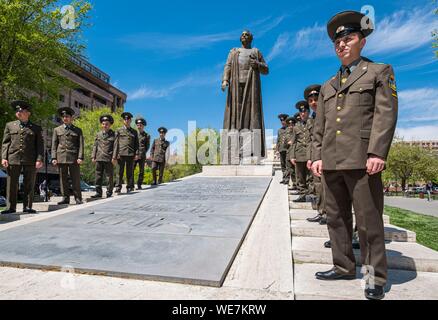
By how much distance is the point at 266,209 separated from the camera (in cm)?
520

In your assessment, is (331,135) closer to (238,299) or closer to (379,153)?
(379,153)

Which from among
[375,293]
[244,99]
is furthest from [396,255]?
[244,99]

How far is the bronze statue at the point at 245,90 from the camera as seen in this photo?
1122 cm

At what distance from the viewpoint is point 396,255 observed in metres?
3.09

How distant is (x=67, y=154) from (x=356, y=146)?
6437 millimetres

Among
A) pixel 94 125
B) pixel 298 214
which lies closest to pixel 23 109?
pixel 298 214

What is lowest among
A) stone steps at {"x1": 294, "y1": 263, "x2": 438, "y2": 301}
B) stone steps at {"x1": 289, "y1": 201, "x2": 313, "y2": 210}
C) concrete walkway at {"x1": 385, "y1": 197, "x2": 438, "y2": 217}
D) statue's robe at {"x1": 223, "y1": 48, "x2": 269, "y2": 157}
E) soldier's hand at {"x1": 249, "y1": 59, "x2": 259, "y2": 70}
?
concrete walkway at {"x1": 385, "y1": 197, "x2": 438, "y2": 217}

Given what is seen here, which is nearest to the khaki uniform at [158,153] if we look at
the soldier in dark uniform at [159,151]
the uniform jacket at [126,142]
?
the soldier in dark uniform at [159,151]

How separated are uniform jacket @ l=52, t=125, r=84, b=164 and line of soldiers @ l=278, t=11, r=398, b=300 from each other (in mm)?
5902

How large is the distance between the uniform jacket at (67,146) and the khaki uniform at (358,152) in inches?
236

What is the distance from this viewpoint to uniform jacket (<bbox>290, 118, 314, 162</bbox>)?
627 cm

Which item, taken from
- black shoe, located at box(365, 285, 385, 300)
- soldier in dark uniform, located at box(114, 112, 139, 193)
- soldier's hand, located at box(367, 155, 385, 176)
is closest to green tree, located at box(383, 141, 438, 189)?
soldier in dark uniform, located at box(114, 112, 139, 193)

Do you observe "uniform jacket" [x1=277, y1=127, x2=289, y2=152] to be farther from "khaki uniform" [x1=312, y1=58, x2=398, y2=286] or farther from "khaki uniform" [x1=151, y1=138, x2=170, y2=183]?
"khaki uniform" [x1=312, y1=58, x2=398, y2=286]

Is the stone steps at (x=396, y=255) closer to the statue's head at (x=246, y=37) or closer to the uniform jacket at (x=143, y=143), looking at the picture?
the uniform jacket at (x=143, y=143)
